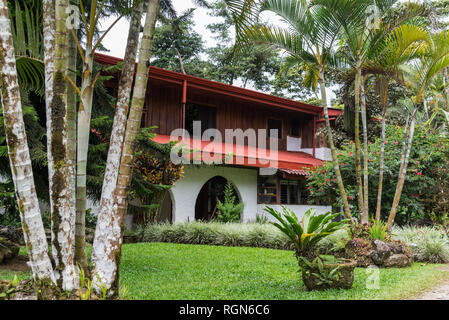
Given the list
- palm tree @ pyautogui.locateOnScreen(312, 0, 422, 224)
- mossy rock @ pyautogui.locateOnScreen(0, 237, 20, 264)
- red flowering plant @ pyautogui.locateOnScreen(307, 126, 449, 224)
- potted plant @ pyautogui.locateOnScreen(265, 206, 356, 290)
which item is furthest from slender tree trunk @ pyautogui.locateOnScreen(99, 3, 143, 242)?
red flowering plant @ pyautogui.locateOnScreen(307, 126, 449, 224)

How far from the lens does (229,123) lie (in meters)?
17.1

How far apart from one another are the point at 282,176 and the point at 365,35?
8.66 meters

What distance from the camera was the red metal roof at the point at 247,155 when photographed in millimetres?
13459

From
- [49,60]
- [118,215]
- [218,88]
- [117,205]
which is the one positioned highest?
[218,88]

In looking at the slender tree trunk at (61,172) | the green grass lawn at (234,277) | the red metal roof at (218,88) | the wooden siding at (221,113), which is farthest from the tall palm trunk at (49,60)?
the wooden siding at (221,113)

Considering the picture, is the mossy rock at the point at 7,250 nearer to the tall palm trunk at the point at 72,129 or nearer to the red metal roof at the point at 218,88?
the tall palm trunk at the point at 72,129

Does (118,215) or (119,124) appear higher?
(119,124)

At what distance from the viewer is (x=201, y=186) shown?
1456cm

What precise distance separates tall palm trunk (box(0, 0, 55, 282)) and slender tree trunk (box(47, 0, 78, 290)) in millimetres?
266

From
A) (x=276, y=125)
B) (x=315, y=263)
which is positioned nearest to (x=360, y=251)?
(x=315, y=263)

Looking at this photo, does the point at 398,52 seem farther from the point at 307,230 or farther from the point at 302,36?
the point at 307,230

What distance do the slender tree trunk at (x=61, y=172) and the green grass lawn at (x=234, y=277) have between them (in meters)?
0.83

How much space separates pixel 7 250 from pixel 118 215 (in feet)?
14.3
